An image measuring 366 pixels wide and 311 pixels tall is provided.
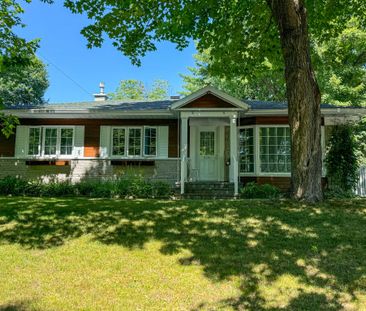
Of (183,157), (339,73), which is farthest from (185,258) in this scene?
(339,73)

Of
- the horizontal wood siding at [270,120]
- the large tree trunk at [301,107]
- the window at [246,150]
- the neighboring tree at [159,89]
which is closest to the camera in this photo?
the large tree trunk at [301,107]

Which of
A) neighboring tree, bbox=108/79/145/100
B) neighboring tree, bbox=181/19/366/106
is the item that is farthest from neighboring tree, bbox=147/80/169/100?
neighboring tree, bbox=181/19/366/106

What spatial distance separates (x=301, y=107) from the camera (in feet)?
26.3

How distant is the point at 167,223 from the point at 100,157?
8.50 meters

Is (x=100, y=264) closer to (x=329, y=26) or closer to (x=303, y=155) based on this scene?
(x=303, y=155)

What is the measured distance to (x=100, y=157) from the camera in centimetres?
1441

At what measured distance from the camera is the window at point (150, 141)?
14.4m

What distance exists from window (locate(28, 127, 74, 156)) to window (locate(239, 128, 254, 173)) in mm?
7446

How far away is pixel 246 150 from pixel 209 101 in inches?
112

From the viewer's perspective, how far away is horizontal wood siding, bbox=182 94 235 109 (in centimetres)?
1253

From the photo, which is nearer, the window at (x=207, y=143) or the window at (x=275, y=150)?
the window at (x=275, y=150)

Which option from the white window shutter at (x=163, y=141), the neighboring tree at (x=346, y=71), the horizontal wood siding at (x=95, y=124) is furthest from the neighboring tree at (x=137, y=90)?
the white window shutter at (x=163, y=141)

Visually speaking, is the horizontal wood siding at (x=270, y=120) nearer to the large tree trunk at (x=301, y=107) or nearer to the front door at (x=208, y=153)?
the front door at (x=208, y=153)

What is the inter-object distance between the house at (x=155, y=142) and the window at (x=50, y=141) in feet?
0.14
